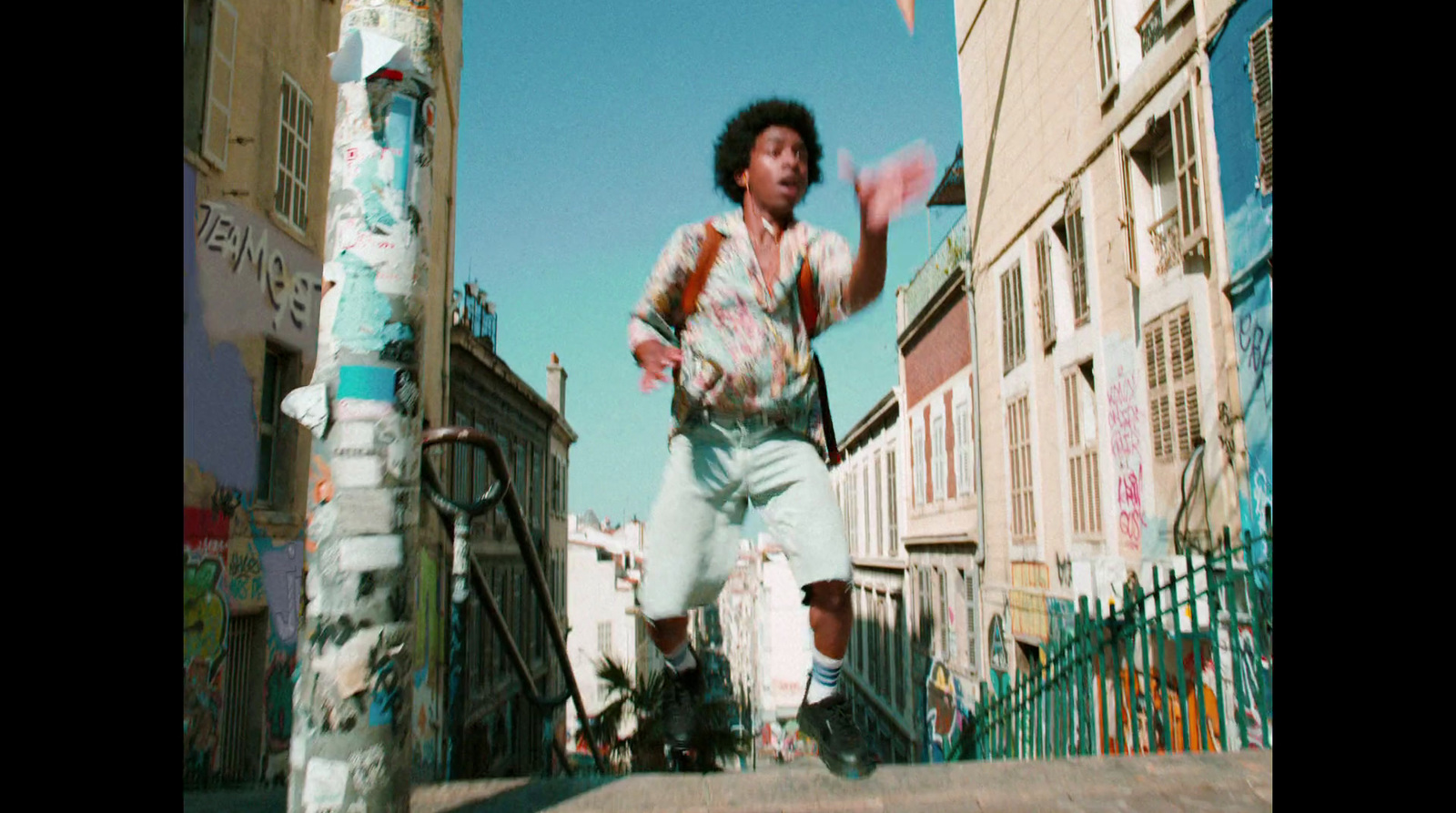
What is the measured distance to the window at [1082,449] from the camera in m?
8.63

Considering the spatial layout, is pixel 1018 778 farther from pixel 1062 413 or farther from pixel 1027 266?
pixel 1027 266

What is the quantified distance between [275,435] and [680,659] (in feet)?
21.8

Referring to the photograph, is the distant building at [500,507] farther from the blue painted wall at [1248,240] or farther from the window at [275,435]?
the blue painted wall at [1248,240]

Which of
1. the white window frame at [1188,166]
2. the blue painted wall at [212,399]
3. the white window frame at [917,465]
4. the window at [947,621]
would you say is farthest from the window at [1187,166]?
the white window frame at [917,465]

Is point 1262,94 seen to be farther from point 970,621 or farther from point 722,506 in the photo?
point 970,621

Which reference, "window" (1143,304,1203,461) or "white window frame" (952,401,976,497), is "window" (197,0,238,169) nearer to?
"window" (1143,304,1203,461)

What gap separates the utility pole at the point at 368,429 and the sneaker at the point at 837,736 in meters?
0.98

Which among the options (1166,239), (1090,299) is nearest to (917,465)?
(1090,299)

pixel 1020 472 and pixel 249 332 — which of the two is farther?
pixel 1020 472

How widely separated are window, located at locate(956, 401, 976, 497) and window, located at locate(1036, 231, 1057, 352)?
2.92m

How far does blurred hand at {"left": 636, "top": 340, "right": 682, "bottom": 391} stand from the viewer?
99.7 inches

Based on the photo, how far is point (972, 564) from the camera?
1252cm

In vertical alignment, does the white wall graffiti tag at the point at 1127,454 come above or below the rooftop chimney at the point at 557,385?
below

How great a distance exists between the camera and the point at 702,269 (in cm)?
257
